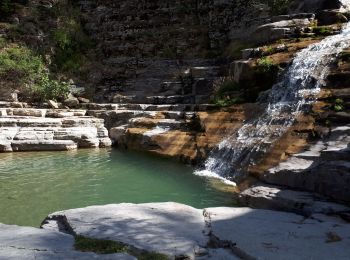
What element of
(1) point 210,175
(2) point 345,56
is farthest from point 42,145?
(2) point 345,56

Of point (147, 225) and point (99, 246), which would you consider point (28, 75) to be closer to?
point (147, 225)

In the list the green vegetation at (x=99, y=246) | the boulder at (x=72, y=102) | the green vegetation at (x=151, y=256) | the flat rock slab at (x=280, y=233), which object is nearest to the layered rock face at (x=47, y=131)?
the boulder at (x=72, y=102)

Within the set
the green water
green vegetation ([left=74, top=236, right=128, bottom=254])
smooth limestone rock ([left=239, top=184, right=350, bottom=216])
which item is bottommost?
the green water

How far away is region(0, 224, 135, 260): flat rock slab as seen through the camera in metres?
3.77

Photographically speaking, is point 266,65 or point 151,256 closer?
point 151,256

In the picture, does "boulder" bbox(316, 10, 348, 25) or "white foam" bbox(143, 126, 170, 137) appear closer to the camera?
"white foam" bbox(143, 126, 170, 137)

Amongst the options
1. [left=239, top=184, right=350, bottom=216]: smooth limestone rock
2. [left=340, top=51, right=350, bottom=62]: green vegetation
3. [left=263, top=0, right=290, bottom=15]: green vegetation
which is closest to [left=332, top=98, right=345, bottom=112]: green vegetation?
[left=340, top=51, right=350, bottom=62]: green vegetation

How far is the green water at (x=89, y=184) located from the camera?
27.0 ft

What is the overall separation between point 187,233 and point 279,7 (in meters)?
20.0

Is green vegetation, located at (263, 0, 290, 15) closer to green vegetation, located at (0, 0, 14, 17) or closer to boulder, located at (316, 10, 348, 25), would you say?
boulder, located at (316, 10, 348, 25)

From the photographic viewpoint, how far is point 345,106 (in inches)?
395

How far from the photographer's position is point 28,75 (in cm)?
2061

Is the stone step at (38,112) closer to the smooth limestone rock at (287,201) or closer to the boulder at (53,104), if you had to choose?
the boulder at (53,104)

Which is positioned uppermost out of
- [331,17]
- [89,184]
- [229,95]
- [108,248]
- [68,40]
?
[331,17]
